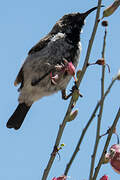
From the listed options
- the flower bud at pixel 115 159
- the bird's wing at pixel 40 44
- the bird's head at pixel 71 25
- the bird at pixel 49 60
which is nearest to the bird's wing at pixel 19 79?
the bird at pixel 49 60

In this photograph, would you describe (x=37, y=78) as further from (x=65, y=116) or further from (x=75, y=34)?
(x=65, y=116)

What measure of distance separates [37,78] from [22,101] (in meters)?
0.72

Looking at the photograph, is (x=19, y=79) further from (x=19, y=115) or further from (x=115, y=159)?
A: (x=115, y=159)

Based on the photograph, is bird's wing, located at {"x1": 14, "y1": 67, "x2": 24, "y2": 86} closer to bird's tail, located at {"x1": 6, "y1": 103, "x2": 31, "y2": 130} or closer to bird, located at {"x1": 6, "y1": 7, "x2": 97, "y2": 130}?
bird, located at {"x1": 6, "y1": 7, "x2": 97, "y2": 130}

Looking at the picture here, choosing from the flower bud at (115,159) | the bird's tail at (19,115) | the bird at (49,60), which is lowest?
the flower bud at (115,159)

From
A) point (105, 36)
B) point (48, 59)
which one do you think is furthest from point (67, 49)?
point (105, 36)

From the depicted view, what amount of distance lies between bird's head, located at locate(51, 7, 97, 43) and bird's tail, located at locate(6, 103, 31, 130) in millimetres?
1291

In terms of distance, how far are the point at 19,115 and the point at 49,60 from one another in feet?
4.37

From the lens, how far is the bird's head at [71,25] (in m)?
4.98

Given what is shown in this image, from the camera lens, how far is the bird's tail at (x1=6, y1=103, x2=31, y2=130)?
215 inches

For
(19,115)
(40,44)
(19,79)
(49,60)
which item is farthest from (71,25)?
(19,115)

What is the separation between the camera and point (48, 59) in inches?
182

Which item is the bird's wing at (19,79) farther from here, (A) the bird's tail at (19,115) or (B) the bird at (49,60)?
(A) the bird's tail at (19,115)

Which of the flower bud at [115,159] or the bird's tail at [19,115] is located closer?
the flower bud at [115,159]
